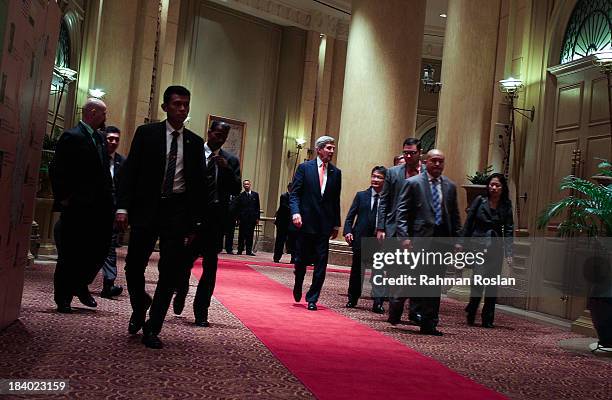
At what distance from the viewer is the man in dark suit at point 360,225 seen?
7.82 metres

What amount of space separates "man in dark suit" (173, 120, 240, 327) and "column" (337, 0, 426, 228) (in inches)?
332

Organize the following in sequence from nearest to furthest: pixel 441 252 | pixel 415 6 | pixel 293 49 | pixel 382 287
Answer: pixel 441 252, pixel 382 287, pixel 415 6, pixel 293 49

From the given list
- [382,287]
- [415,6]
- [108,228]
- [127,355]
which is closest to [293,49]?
[415,6]

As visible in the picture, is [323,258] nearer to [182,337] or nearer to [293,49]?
[182,337]

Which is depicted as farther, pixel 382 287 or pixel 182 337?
pixel 382 287

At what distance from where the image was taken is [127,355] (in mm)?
3885

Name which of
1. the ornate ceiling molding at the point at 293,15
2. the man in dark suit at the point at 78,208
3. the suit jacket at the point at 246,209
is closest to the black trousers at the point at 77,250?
the man in dark suit at the point at 78,208

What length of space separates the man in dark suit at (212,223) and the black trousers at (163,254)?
2.82ft

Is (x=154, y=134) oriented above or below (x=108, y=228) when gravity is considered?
above

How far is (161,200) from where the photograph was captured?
438 centimetres

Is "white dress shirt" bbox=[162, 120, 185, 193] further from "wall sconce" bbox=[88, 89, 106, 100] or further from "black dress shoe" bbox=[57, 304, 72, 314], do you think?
"wall sconce" bbox=[88, 89, 106, 100]

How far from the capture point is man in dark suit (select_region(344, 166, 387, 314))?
7.82 meters

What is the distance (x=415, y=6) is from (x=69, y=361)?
457 inches

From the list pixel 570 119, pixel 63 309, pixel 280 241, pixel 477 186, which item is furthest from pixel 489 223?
pixel 280 241
